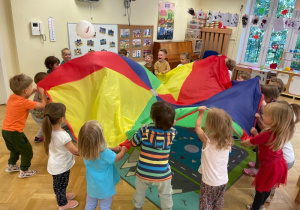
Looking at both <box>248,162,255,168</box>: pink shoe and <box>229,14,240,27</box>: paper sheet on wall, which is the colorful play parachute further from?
<box>229,14,240,27</box>: paper sheet on wall

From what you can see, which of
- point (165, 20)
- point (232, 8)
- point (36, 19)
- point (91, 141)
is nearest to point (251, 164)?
point (91, 141)

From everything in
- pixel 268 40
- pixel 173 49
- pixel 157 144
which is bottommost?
pixel 157 144

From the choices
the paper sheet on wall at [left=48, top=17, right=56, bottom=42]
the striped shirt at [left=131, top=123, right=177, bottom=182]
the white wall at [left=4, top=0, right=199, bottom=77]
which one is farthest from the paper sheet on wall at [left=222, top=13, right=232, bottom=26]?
the striped shirt at [left=131, top=123, right=177, bottom=182]

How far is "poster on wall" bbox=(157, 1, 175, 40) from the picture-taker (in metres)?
5.71

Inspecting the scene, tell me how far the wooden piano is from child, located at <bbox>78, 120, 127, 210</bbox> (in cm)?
431

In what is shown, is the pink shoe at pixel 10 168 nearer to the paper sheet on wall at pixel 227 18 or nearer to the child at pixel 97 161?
the child at pixel 97 161

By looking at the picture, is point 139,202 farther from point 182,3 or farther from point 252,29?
point 252,29

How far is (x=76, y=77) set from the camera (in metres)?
2.56

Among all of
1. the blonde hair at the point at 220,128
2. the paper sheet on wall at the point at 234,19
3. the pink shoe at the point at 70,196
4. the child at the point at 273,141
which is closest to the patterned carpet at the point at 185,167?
the pink shoe at the point at 70,196

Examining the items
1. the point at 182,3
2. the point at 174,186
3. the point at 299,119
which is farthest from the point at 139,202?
the point at 182,3

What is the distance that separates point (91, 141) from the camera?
139cm

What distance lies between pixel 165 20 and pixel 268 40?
2.82m

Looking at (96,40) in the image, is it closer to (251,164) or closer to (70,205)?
(70,205)

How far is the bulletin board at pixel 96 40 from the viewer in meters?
4.22
